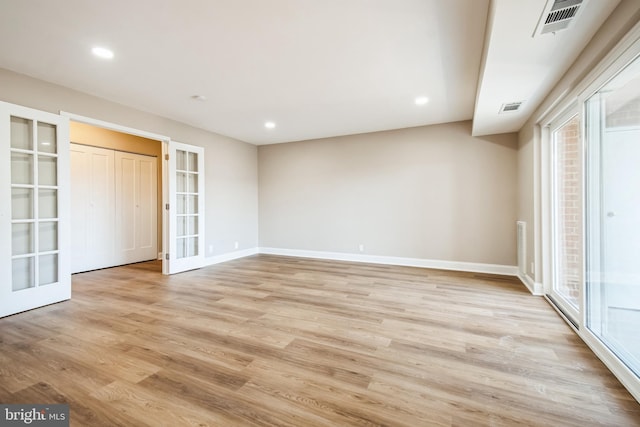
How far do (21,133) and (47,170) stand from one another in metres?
0.43

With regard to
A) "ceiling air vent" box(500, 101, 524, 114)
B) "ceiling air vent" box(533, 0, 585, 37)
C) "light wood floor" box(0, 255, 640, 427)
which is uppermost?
"ceiling air vent" box(500, 101, 524, 114)

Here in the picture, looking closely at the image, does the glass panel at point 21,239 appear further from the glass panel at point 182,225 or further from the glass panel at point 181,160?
the glass panel at point 181,160

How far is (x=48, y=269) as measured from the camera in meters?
3.22

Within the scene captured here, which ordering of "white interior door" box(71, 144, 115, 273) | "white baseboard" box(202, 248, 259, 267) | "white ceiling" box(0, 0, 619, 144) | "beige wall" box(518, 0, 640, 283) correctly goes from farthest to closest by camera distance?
1. "white baseboard" box(202, 248, 259, 267)
2. "white interior door" box(71, 144, 115, 273)
3. "white ceiling" box(0, 0, 619, 144)
4. "beige wall" box(518, 0, 640, 283)

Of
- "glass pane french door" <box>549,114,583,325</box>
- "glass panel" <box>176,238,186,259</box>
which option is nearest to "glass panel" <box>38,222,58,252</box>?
"glass panel" <box>176,238,186,259</box>

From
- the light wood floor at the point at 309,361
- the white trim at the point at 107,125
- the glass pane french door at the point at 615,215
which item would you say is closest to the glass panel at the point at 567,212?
the light wood floor at the point at 309,361

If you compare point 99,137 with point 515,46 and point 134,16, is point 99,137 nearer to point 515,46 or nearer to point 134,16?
point 134,16

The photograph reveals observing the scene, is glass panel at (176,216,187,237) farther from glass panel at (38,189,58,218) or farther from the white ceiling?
the white ceiling

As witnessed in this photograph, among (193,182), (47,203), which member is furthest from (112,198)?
(47,203)

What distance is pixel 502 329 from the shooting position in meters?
2.52

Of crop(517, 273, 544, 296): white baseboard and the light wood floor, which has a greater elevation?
crop(517, 273, 544, 296): white baseboard

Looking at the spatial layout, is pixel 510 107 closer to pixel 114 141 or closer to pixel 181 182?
pixel 181 182

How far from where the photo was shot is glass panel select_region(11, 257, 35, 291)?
2938 mm

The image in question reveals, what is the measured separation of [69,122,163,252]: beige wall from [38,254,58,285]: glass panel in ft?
7.93
